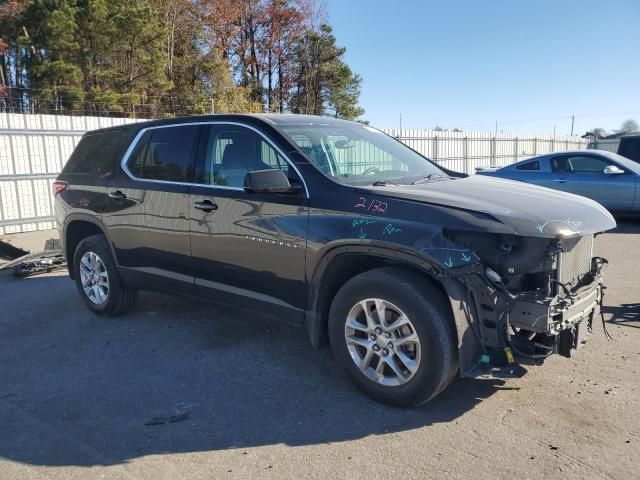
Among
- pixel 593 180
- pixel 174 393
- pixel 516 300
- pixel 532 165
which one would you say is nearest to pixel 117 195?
pixel 174 393

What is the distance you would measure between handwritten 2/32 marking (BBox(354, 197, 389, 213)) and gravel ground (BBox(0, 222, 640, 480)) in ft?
4.29

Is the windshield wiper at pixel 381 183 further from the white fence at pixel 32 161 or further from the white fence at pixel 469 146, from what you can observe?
the white fence at pixel 469 146

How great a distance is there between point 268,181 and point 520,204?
168 centimetres

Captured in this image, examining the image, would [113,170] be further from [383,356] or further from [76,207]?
[383,356]

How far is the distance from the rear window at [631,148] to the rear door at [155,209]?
1160 centimetres

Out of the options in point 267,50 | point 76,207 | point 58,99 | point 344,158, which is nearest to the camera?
point 344,158

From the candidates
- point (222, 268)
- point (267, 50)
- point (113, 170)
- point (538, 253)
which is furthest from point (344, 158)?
point (267, 50)

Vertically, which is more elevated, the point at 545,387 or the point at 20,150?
the point at 20,150

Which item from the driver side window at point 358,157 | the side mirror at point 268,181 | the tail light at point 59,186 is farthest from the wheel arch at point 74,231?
the driver side window at point 358,157

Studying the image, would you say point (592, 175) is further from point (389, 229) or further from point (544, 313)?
point (389, 229)

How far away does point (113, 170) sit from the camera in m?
5.66

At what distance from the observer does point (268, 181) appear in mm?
3875

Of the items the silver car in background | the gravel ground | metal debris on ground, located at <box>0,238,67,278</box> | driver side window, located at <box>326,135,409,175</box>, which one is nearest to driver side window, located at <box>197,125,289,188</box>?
driver side window, located at <box>326,135,409,175</box>

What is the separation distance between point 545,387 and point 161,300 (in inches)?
169
